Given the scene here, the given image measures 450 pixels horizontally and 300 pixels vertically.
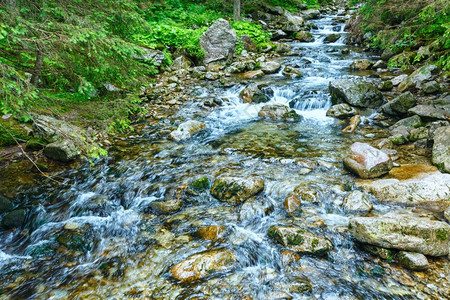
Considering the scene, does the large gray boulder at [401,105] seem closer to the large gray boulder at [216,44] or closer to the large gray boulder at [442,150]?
the large gray boulder at [442,150]

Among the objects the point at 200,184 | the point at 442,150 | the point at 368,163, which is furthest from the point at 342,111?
the point at 200,184

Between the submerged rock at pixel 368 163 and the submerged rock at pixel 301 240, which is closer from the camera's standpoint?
the submerged rock at pixel 301 240

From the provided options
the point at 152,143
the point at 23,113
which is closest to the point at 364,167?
the point at 152,143

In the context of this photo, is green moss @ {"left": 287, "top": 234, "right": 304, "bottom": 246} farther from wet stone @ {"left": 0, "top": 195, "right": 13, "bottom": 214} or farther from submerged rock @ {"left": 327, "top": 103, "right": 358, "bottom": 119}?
submerged rock @ {"left": 327, "top": 103, "right": 358, "bottom": 119}

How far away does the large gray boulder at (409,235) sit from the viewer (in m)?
3.50

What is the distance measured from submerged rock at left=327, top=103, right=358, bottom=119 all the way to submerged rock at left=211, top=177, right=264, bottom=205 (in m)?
5.29

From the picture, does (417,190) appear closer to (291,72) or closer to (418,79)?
(418,79)

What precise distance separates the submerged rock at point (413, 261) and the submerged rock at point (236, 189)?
2534 millimetres

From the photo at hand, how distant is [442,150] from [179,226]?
5.83 m

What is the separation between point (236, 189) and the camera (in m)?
5.12

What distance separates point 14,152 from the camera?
5.99m

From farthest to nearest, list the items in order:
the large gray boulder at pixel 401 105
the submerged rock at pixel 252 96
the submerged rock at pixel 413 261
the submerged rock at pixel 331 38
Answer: the submerged rock at pixel 331 38 → the submerged rock at pixel 252 96 → the large gray boulder at pixel 401 105 → the submerged rock at pixel 413 261

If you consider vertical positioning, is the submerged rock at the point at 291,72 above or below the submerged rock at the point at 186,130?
above

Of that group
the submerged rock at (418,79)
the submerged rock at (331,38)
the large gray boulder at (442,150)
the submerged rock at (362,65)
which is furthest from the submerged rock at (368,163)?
the submerged rock at (331,38)
